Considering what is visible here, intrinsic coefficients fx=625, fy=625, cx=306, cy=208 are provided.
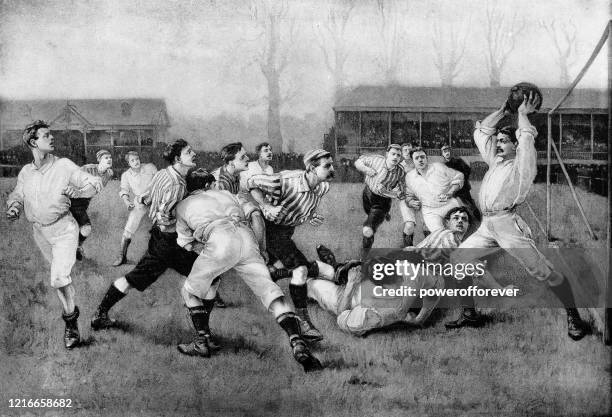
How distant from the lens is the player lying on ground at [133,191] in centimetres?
454

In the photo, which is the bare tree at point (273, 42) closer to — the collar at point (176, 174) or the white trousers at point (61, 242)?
the collar at point (176, 174)

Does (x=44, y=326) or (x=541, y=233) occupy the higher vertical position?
(x=541, y=233)

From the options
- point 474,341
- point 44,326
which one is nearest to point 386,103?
point 474,341

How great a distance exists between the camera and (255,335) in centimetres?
452

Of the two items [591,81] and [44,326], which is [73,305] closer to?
[44,326]

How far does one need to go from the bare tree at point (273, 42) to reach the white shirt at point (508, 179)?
1516 mm

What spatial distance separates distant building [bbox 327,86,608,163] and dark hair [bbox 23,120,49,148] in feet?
6.93

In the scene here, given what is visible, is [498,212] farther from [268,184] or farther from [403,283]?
[268,184]

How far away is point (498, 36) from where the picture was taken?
4555 millimetres

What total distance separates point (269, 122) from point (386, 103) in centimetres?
87

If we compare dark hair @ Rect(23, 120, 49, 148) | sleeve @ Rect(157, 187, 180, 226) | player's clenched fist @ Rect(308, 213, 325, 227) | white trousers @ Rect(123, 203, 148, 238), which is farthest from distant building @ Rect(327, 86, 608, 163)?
dark hair @ Rect(23, 120, 49, 148)

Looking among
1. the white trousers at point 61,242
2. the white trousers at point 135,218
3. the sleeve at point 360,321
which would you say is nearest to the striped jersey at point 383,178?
the sleeve at point 360,321

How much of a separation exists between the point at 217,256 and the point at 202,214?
31cm

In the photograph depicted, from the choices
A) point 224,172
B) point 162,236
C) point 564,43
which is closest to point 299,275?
point 224,172
